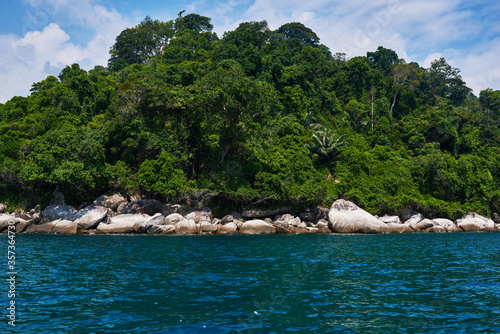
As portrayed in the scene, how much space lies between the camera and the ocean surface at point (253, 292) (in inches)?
307

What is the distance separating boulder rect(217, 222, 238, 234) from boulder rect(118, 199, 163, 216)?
20.3 feet

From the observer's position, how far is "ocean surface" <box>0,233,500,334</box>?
25.6 feet

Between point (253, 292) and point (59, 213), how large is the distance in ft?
83.1

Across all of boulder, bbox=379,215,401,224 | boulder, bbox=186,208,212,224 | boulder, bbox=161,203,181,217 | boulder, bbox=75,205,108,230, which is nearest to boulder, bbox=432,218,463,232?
boulder, bbox=379,215,401,224

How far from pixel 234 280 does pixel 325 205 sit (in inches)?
957

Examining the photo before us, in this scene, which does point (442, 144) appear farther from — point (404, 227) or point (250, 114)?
point (250, 114)

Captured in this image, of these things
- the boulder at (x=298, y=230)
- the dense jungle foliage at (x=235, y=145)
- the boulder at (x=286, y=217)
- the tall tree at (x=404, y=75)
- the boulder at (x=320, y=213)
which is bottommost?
the boulder at (x=298, y=230)

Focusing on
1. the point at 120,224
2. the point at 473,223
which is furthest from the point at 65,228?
the point at 473,223

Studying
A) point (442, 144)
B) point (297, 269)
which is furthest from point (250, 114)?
point (442, 144)

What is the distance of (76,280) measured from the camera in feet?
39.0

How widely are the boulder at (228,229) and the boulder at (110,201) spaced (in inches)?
359

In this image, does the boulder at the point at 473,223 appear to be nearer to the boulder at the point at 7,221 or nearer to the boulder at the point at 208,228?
the boulder at the point at 208,228

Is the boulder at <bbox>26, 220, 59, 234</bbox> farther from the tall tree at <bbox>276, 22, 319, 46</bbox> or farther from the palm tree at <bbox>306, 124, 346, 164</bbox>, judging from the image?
the tall tree at <bbox>276, 22, 319, 46</bbox>

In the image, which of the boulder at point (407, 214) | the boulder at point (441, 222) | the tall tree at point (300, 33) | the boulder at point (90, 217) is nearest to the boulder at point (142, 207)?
the boulder at point (90, 217)
